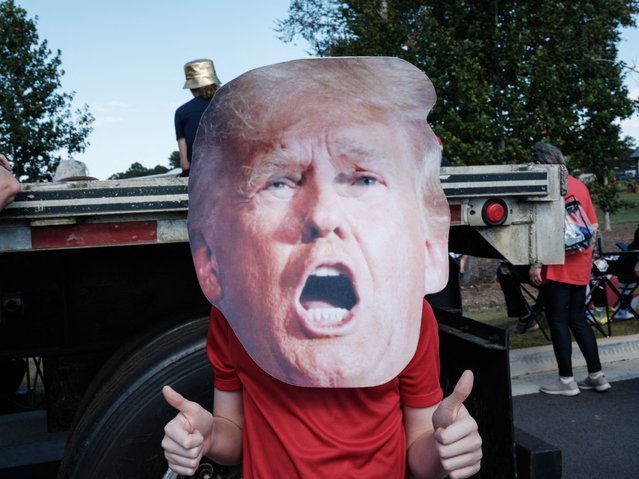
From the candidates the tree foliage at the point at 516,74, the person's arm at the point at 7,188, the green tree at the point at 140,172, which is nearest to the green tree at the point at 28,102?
the green tree at the point at 140,172

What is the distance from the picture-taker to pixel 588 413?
17.2ft

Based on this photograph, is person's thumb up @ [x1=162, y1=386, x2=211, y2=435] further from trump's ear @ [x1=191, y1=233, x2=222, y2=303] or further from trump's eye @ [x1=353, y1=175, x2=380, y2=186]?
trump's eye @ [x1=353, y1=175, x2=380, y2=186]

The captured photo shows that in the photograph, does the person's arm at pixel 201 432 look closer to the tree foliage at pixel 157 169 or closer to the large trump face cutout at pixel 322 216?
the large trump face cutout at pixel 322 216

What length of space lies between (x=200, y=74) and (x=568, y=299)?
3.06 m

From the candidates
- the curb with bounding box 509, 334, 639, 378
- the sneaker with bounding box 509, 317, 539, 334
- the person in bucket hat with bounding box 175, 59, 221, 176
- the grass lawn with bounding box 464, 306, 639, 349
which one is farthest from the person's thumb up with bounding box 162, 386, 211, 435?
the sneaker with bounding box 509, 317, 539, 334

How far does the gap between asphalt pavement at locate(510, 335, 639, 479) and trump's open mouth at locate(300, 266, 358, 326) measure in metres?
3.35

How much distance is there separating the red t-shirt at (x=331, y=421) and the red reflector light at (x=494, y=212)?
1.13 meters

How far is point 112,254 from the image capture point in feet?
9.86

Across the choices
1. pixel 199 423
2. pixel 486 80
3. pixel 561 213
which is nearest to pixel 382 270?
pixel 199 423

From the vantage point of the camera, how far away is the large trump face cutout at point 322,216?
1.40 m

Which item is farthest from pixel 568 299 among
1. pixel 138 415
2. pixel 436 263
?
pixel 436 263

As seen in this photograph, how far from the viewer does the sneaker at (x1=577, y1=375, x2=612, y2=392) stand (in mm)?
5601

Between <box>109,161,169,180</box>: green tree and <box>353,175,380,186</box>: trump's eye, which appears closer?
<box>353,175,380,186</box>: trump's eye

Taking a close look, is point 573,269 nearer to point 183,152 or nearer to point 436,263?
point 183,152
